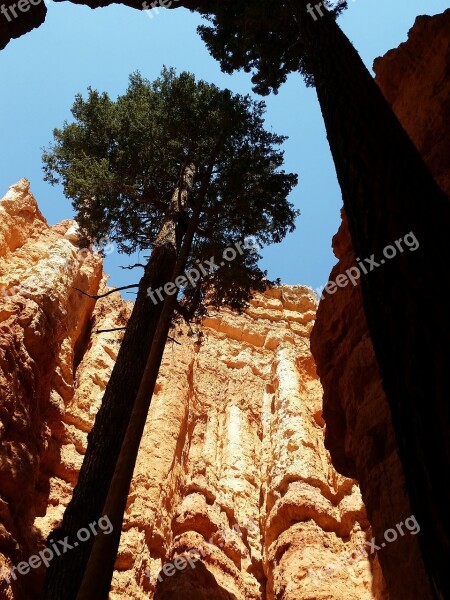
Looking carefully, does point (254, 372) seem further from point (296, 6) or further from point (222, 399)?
point (296, 6)

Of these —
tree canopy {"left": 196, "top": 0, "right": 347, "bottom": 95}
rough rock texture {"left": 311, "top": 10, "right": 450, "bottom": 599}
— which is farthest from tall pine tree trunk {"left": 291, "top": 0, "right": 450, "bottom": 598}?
tree canopy {"left": 196, "top": 0, "right": 347, "bottom": 95}

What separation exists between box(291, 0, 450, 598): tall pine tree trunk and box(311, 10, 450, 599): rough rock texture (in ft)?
12.3

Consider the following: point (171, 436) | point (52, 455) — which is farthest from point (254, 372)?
point (52, 455)

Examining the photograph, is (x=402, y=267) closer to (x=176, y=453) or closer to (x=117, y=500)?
(x=117, y=500)

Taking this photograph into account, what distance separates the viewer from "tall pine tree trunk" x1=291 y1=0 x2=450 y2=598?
212 centimetres

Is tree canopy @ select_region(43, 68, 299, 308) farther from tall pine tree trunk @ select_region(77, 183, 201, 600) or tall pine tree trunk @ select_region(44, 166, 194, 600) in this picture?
tall pine tree trunk @ select_region(77, 183, 201, 600)

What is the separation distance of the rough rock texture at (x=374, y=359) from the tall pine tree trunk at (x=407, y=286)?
3.74 m

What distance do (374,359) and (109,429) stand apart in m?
3.80

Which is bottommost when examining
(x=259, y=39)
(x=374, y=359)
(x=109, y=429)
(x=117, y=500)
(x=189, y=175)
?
(x=117, y=500)

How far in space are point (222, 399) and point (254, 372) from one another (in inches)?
92.9

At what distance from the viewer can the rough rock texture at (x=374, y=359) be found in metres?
6.07

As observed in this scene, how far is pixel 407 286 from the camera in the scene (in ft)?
8.61

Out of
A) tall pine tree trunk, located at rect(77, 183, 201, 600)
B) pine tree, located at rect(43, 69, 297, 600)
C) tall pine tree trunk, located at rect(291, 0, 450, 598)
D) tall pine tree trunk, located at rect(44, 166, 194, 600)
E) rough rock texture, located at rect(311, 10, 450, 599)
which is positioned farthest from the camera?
pine tree, located at rect(43, 69, 297, 600)

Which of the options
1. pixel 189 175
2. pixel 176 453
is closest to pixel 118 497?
pixel 189 175
